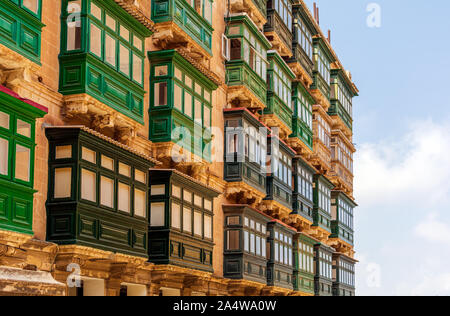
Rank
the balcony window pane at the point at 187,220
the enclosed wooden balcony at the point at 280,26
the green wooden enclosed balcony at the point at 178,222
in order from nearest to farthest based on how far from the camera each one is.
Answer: the green wooden enclosed balcony at the point at 178,222 < the balcony window pane at the point at 187,220 < the enclosed wooden balcony at the point at 280,26

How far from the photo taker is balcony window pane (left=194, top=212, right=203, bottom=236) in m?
34.3

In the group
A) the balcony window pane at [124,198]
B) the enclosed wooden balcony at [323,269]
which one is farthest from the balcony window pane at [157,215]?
the enclosed wooden balcony at [323,269]

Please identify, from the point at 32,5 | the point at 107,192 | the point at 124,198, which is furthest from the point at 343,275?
the point at 32,5

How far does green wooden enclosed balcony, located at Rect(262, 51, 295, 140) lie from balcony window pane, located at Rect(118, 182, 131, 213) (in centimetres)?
1875

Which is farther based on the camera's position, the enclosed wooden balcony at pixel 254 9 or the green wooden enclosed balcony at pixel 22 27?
the enclosed wooden balcony at pixel 254 9

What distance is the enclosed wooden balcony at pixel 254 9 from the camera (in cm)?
4324

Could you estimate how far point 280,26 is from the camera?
5022 cm

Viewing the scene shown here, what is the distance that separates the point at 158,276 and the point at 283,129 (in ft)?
62.6

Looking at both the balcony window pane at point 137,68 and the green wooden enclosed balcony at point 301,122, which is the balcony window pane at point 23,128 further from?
the green wooden enclosed balcony at point 301,122

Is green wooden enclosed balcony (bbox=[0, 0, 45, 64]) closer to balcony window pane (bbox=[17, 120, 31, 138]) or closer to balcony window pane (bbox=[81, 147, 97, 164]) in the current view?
balcony window pane (bbox=[17, 120, 31, 138])

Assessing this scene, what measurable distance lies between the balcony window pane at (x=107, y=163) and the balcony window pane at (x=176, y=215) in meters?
5.35

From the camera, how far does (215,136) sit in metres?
39.4

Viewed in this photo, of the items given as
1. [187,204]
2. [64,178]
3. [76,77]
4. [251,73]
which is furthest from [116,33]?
[251,73]
